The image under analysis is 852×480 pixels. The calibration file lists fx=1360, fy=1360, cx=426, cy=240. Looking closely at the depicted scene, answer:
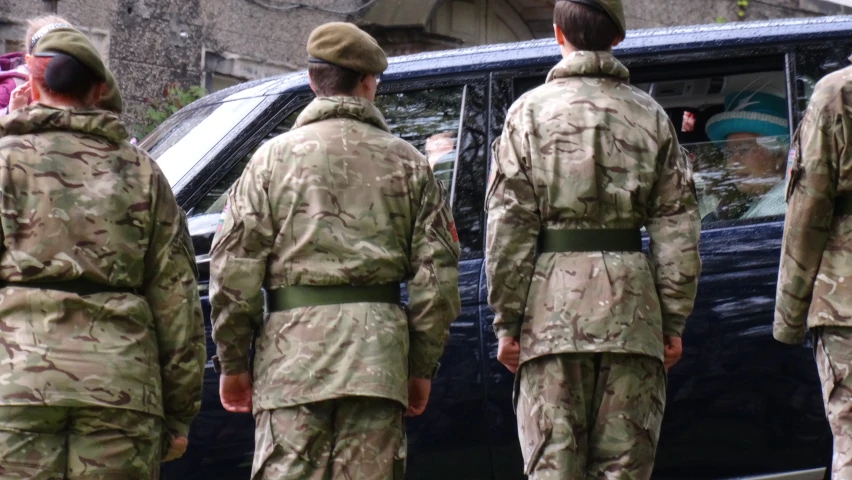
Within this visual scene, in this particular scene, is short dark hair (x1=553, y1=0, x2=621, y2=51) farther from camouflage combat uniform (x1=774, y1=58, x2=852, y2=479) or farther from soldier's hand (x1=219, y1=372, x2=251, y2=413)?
soldier's hand (x1=219, y1=372, x2=251, y2=413)

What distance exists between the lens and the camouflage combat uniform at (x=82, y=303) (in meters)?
3.32

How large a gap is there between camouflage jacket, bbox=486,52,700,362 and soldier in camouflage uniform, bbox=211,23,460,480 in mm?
222

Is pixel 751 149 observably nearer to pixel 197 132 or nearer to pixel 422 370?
pixel 422 370

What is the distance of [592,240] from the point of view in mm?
3945

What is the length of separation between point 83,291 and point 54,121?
1.43ft

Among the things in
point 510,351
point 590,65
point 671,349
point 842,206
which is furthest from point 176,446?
point 842,206

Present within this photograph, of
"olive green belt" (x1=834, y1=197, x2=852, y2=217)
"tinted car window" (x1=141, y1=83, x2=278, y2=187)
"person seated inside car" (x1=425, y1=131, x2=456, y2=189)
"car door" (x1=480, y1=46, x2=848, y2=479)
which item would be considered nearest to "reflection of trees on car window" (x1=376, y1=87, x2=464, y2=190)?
"person seated inside car" (x1=425, y1=131, x2=456, y2=189)

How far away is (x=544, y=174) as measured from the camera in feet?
13.0

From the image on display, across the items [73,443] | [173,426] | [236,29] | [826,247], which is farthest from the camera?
[236,29]

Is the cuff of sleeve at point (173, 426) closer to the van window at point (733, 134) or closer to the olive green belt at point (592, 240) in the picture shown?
the olive green belt at point (592, 240)

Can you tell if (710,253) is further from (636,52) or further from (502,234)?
(502,234)

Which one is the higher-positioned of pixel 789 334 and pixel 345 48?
pixel 345 48

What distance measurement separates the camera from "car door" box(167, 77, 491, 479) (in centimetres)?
466

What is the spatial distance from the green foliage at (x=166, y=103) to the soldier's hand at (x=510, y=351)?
624cm
